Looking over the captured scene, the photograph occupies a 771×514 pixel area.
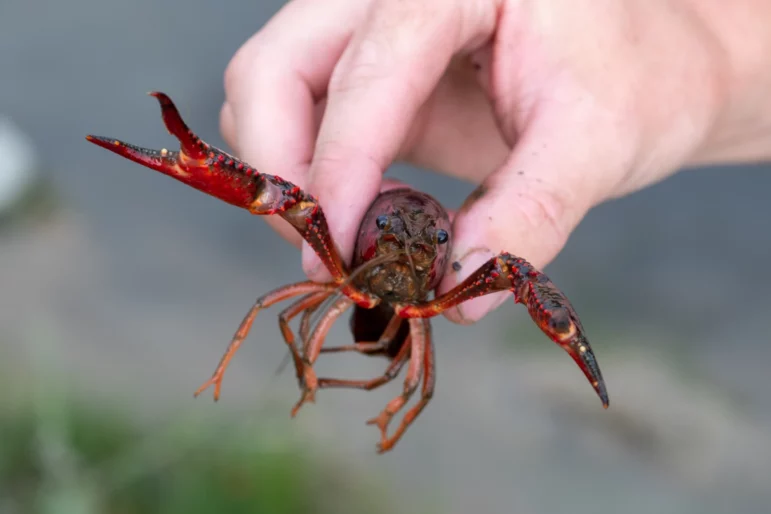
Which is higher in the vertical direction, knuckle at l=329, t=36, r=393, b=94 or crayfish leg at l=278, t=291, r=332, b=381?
knuckle at l=329, t=36, r=393, b=94

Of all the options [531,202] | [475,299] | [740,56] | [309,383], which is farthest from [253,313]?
[740,56]

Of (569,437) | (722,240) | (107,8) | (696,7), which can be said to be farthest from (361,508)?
(107,8)

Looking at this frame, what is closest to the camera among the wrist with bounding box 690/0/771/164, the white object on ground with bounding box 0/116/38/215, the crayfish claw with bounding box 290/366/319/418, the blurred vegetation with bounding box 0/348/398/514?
the wrist with bounding box 690/0/771/164

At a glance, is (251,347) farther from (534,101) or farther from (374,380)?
(534,101)

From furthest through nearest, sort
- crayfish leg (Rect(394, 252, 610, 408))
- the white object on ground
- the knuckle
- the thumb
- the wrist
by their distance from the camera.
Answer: the white object on ground → the wrist → the knuckle → the thumb → crayfish leg (Rect(394, 252, 610, 408))

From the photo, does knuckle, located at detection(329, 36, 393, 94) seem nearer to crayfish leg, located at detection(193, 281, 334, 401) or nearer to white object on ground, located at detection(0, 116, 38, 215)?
crayfish leg, located at detection(193, 281, 334, 401)

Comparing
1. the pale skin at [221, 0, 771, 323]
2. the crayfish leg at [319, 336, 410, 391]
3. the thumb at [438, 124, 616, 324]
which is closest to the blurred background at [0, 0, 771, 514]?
the crayfish leg at [319, 336, 410, 391]
